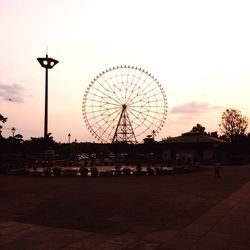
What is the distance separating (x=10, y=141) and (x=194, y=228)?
56.9 meters


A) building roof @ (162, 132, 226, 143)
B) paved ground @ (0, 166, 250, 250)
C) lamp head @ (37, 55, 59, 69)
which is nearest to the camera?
paved ground @ (0, 166, 250, 250)

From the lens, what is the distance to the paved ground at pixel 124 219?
33.7 feet

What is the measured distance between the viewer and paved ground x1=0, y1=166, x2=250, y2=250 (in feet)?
33.7

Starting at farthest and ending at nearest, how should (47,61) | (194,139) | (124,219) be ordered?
(194,139)
(47,61)
(124,219)

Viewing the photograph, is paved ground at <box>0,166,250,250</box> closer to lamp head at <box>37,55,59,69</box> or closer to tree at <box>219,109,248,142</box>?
lamp head at <box>37,55,59,69</box>

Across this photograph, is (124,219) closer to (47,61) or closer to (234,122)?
(47,61)

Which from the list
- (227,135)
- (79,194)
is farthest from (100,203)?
(227,135)

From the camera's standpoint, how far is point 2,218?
43.4 ft

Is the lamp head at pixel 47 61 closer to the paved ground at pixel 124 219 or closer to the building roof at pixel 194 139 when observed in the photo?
the paved ground at pixel 124 219

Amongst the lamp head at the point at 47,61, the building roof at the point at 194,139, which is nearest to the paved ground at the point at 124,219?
the lamp head at the point at 47,61

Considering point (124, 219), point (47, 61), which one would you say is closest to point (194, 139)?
point (47, 61)

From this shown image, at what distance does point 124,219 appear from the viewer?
13375 mm

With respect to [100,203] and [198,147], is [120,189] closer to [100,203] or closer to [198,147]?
[100,203]

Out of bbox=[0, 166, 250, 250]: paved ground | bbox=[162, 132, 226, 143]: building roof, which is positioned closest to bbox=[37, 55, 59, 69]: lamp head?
bbox=[0, 166, 250, 250]: paved ground
